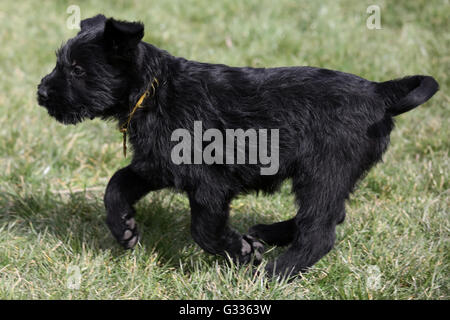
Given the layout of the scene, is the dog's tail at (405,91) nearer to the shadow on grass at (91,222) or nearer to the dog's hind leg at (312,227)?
the dog's hind leg at (312,227)

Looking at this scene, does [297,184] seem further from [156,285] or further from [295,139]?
[156,285]

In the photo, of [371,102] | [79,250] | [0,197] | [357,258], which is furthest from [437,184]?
[0,197]

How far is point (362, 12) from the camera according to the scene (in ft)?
20.6

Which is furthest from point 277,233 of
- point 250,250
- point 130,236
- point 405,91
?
point 405,91

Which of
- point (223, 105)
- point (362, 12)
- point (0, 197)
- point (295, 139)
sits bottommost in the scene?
point (0, 197)

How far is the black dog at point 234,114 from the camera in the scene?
8.96ft

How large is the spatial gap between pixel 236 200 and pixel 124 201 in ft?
3.44

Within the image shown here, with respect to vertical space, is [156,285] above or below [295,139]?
below

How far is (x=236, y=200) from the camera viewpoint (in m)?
3.84

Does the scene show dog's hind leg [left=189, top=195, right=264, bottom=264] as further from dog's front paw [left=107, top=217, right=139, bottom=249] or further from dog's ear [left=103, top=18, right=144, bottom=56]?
dog's ear [left=103, top=18, right=144, bottom=56]

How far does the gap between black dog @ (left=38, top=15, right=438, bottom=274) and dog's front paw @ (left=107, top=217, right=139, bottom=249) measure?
0.31 meters

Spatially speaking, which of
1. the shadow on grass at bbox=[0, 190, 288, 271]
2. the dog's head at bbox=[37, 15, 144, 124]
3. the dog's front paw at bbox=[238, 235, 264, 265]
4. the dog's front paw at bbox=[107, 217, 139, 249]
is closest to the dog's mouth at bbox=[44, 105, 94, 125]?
the dog's head at bbox=[37, 15, 144, 124]

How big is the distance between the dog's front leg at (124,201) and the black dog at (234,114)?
143 millimetres

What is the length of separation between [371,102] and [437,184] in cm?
142
